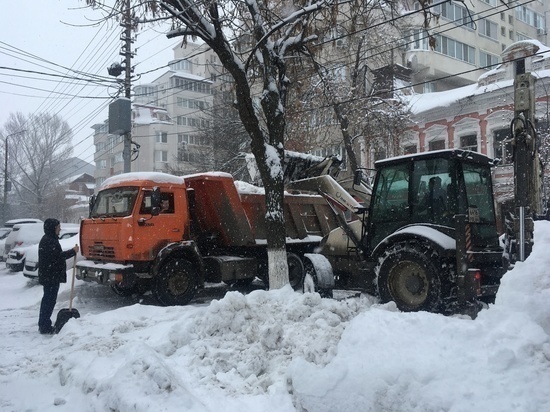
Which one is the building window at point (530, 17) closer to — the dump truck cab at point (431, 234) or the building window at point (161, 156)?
the building window at point (161, 156)

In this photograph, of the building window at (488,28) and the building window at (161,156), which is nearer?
the building window at (488,28)

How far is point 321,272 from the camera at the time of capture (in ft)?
27.6

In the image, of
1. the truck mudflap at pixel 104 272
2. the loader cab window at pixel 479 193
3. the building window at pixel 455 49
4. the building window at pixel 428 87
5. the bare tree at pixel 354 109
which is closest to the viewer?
the loader cab window at pixel 479 193

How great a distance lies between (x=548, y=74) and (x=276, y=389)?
20.4 meters

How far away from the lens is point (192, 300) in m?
11.0

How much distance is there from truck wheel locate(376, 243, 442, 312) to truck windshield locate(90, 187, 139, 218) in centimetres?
511

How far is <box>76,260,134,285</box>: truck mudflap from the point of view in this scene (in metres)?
9.44

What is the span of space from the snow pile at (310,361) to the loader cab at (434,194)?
75.5 inches

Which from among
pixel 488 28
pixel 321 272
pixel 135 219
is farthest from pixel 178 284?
pixel 488 28

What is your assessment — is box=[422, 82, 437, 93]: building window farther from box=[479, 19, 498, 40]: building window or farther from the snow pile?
the snow pile

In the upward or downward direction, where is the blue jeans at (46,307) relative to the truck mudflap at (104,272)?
downward

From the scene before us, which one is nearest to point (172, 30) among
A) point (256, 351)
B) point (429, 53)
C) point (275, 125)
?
point (275, 125)

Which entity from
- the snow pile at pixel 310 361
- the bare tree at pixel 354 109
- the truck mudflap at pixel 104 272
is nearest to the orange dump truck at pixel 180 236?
the truck mudflap at pixel 104 272

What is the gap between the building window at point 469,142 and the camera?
2311 centimetres
